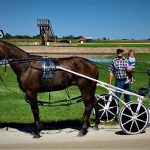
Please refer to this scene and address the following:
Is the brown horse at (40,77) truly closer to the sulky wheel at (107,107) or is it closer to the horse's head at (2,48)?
the horse's head at (2,48)

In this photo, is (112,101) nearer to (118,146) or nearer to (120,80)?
(120,80)

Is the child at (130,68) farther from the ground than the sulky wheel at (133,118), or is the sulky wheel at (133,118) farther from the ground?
the child at (130,68)

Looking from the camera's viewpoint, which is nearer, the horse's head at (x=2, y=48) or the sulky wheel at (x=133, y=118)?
the horse's head at (x=2, y=48)

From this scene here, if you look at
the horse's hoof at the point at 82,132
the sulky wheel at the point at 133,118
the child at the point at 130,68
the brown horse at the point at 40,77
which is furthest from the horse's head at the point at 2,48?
the child at the point at 130,68

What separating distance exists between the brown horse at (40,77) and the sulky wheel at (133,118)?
92 centimetres

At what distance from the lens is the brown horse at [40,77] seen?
930cm

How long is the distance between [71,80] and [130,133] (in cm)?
195

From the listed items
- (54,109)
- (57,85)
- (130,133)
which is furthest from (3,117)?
(130,133)

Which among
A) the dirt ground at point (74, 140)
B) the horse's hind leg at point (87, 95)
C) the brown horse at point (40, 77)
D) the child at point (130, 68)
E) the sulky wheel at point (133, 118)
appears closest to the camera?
the dirt ground at point (74, 140)

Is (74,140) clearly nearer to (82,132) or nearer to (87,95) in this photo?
(82,132)

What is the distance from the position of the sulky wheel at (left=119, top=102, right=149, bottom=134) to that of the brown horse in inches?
36.1

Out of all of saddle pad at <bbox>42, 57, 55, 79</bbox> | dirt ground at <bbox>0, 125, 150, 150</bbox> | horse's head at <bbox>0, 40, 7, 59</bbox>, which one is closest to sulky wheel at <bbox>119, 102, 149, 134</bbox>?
dirt ground at <bbox>0, 125, 150, 150</bbox>

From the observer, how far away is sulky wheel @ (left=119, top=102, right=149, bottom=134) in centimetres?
943

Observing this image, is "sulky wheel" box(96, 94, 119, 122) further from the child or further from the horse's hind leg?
the horse's hind leg
